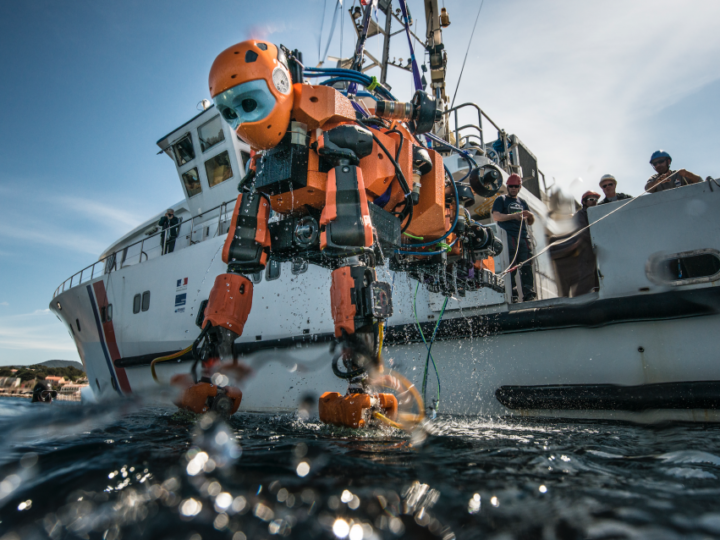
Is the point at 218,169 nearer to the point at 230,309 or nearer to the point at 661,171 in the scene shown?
the point at 230,309

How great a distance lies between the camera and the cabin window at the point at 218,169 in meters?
6.95

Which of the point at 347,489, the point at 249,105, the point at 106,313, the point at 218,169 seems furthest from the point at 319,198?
the point at 106,313

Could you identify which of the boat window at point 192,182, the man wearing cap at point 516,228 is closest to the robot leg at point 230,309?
the man wearing cap at point 516,228

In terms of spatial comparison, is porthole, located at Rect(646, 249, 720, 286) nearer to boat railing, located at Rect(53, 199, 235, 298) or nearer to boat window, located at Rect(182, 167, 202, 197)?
boat railing, located at Rect(53, 199, 235, 298)

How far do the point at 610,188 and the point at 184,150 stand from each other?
22.8ft

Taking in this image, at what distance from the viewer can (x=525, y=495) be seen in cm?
89

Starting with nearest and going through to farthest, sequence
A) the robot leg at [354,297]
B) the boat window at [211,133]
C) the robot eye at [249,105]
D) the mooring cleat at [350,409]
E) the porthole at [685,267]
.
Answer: the mooring cleat at [350,409] → the robot leg at [354,297] → the robot eye at [249,105] → the porthole at [685,267] → the boat window at [211,133]

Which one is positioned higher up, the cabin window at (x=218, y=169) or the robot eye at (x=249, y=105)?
the cabin window at (x=218, y=169)

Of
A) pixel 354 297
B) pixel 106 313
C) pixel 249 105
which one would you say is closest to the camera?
pixel 354 297

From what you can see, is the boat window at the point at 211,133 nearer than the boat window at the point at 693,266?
No

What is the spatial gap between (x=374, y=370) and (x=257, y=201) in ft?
4.53

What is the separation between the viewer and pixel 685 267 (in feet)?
9.04

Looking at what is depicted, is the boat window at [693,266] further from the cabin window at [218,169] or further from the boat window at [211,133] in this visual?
the boat window at [211,133]

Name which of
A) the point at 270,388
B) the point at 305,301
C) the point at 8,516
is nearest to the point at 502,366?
the point at 305,301
